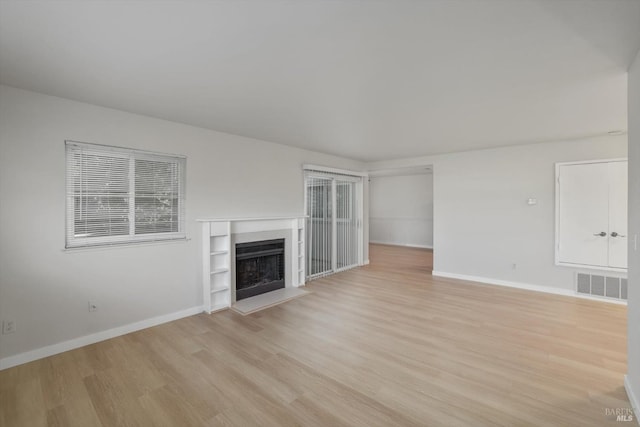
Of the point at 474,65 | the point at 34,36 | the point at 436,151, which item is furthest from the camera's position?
the point at 436,151

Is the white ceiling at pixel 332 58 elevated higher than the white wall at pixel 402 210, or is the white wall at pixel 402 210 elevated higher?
the white ceiling at pixel 332 58

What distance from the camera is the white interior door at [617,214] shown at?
414 centimetres

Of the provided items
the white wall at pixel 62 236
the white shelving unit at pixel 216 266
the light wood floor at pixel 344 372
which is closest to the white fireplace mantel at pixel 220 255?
the white shelving unit at pixel 216 266

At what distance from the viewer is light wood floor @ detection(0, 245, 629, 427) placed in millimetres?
1973

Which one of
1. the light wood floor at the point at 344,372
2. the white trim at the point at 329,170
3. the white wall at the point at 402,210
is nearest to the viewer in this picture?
the light wood floor at the point at 344,372

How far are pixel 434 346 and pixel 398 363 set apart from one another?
554 mm

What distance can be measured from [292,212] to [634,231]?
4.32m

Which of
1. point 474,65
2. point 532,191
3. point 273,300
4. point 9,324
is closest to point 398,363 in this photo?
point 273,300

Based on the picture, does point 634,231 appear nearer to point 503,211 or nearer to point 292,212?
point 503,211

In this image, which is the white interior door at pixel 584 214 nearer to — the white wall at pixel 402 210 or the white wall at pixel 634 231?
the white wall at pixel 634 231

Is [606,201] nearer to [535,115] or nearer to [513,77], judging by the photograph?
[535,115]

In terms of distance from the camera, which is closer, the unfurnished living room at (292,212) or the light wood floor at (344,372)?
the unfurnished living room at (292,212)

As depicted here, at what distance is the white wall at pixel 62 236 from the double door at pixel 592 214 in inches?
214

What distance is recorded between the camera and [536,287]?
484cm
